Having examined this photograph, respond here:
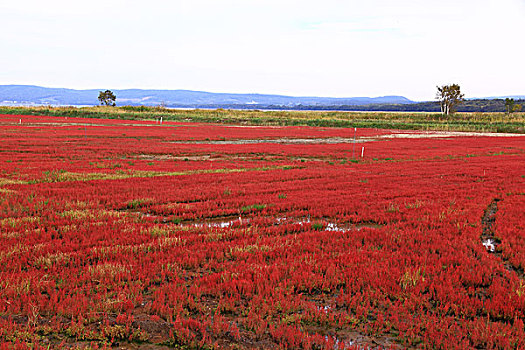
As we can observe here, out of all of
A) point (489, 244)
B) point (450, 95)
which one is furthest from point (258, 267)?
point (450, 95)

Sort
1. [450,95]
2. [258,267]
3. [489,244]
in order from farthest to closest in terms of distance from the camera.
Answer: [450,95] → [489,244] → [258,267]

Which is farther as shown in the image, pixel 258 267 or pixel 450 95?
pixel 450 95

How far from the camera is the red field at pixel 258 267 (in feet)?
19.2

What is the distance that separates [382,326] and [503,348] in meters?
1.54

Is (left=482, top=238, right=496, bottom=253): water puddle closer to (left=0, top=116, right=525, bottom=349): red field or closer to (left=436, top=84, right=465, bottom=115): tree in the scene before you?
(left=0, top=116, right=525, bottom=349): red field

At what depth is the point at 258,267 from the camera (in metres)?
8.09

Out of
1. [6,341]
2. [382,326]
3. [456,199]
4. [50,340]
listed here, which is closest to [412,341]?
[382,326]

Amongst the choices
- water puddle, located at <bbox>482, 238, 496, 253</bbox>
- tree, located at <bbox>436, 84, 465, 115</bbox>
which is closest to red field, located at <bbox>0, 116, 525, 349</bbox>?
water puddle, located at <bbox>482, 238, 496, 253</bbox>

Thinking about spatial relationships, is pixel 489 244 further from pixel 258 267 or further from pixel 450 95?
pixel 450 95

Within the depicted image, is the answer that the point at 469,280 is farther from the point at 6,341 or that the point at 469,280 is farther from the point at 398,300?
the point at 6,341

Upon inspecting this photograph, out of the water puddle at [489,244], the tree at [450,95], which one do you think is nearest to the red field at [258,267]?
the water puddle at [489,244]

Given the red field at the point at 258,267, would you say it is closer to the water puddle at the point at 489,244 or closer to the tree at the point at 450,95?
the water puddle at the point at 489,244

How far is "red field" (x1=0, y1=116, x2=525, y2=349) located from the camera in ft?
19.2

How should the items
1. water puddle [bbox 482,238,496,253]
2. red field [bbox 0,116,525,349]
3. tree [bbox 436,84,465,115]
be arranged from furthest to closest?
tree [bbox 436,84,465,115] < water puddle [bbox 482,238,496,253] < red field [bbox 0,116,525,349]
